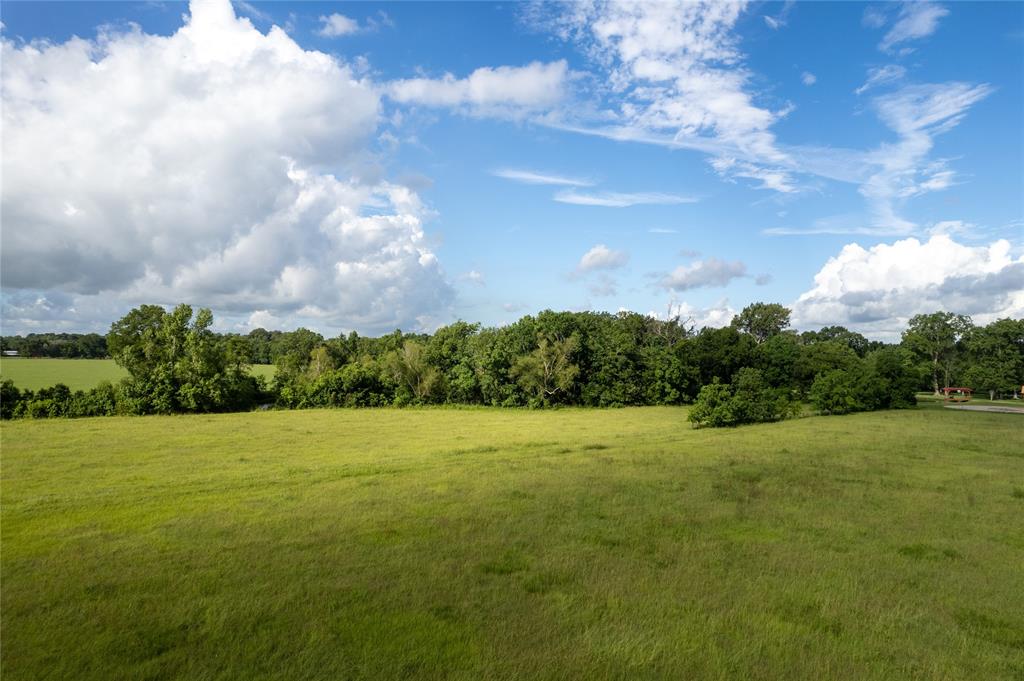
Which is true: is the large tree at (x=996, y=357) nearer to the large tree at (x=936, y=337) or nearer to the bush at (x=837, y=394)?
the large tree at (x=936, y=337)

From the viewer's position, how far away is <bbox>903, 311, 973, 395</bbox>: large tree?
84562 mm

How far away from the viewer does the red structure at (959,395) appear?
6481 centimetres

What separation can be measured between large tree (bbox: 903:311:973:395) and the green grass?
7779cm

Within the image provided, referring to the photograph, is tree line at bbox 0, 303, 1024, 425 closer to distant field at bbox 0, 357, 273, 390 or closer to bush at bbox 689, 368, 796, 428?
bush at bbox 689, 368, 796, 428

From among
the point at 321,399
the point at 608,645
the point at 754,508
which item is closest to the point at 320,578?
the point at 608,645

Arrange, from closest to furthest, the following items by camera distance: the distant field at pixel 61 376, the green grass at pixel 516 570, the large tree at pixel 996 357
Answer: the green grass at pixel 516 570 < the distant field at pixel 61 376 < the large tree at pixel 996 357

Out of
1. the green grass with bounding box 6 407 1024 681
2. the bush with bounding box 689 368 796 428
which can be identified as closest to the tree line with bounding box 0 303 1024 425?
the bush with bounding box 689 368 796 428

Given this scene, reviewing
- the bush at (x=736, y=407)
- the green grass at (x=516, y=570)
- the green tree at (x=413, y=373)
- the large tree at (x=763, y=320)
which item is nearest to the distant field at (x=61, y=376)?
the green tree at (x=413, y=373)

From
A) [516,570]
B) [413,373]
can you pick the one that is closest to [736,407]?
[516,570]

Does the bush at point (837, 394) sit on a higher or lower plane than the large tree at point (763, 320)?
lower

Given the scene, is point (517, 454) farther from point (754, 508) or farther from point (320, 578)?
point (320, 578)

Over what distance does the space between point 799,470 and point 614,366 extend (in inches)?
1698

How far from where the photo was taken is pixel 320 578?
9445 millimetres

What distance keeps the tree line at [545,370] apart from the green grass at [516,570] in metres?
23.1
